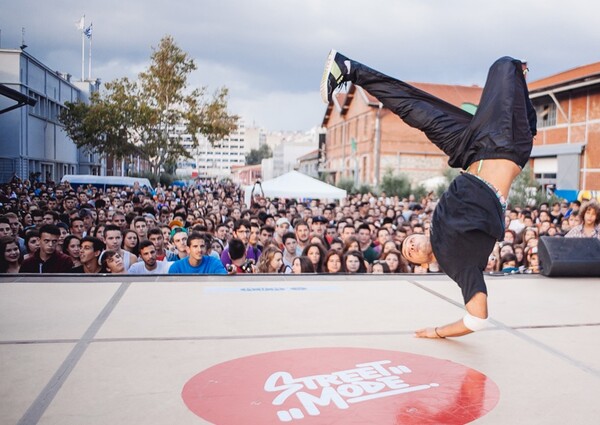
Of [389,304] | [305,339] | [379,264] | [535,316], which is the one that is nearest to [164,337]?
[305,339]

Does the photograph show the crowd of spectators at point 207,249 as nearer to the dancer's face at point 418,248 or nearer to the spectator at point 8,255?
the spectator at point 8,255

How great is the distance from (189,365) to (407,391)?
126 cm

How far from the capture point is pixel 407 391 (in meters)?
2.88

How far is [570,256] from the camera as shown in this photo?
19.7ft

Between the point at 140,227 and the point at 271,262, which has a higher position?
the point at 140,227

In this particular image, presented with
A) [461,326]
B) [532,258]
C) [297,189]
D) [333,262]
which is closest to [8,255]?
[333,262]

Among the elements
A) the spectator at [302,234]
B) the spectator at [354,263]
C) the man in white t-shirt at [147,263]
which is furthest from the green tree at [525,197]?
the man in white t-shirt at [147,263]

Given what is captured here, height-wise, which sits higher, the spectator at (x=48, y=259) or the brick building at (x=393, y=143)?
the brick building at (x=393, y=143)

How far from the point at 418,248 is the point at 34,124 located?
33184 millimetres

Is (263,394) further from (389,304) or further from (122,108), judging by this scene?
(122,108)

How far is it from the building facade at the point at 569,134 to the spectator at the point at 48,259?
19.5 meters

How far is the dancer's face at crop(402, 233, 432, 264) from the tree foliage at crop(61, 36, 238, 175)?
25.9m

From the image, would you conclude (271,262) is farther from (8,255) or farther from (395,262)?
(8,255)

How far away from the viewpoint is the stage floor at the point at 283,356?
2.61 metres
